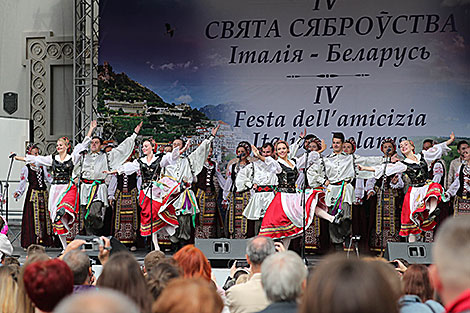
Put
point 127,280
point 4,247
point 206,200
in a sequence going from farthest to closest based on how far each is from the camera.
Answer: point 206,200 < point 4,247 < point 127,280

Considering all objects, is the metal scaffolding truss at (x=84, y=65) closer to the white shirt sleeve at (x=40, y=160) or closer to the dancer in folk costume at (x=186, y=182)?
the white shirt sleeve at (x=40, y=160)

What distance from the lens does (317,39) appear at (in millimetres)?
9422

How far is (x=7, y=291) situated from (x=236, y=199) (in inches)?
214

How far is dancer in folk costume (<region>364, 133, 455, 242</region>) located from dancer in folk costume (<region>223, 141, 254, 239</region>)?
5.57 ft

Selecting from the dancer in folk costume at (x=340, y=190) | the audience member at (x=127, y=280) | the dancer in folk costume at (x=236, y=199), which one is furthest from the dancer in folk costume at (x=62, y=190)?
the audience member at (x=127, y=280)

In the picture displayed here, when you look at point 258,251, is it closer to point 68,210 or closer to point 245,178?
point 245,178

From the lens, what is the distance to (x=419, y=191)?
721 centimetres

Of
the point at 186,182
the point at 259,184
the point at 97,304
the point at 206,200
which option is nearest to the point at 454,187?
the point at 259,184

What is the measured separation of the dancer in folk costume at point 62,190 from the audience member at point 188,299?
632 cm

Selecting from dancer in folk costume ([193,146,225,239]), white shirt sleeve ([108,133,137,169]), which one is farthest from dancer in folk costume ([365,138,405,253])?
white shirt sleeve ([108,133,137,169])

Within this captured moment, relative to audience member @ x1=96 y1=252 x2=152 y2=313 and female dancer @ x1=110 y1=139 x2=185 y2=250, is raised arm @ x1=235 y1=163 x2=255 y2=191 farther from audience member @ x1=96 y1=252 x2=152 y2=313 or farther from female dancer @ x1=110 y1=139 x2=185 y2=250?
audience member @ x1=96 y1=252 x2=152 y2=313

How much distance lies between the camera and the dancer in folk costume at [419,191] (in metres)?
7.14

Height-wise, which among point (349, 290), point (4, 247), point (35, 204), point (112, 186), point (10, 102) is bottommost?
point (4, 247)

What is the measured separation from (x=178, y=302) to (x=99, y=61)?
8.44 m
